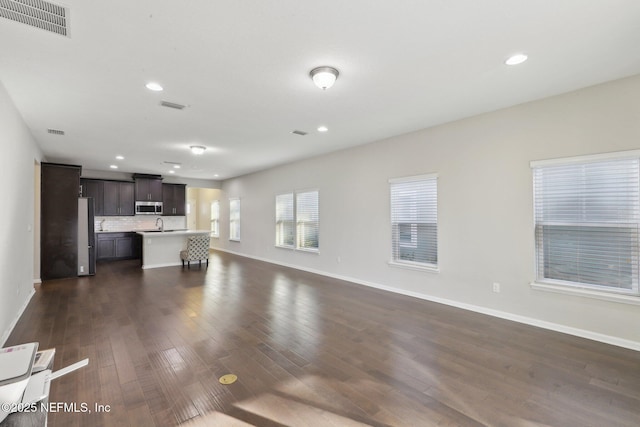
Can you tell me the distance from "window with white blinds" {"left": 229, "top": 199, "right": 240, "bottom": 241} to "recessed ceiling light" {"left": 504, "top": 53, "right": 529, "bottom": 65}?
8918 mm

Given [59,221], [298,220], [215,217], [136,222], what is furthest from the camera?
[215,217]

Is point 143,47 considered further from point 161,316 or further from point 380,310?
point 380,310

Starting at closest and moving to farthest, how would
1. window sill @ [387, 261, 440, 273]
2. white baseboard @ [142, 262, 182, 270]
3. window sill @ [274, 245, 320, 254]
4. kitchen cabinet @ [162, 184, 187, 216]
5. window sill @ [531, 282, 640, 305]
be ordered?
window sill @ [531, 282, 640, 305], window sill @ [387, 261, 440, 273], window sill @ [274, 245, 320, 254], white baseboard @ [142, 262, 182, 270], kitchen cabinet @ [162, 184, 187, 216]

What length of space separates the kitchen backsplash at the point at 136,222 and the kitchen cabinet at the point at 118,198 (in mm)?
351

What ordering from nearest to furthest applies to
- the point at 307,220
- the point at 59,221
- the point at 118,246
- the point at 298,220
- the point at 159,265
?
the point at 59,221 < the point at 307,220 < the point at 298,220 < the point at 159,265 < the point at 118,246

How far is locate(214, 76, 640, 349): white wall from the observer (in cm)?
326

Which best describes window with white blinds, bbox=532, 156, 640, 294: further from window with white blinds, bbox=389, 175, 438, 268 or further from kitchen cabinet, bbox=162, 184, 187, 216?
kitchen cabinet, bbox=162, 184, 187, 216

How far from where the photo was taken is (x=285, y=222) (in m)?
8.22

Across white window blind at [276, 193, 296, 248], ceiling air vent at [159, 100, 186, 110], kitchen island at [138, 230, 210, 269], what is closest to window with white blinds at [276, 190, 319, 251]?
white window blind at [276, 193, 296, 248]

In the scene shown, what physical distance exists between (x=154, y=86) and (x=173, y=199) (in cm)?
770

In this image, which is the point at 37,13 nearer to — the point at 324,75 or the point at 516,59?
the point at 324,75

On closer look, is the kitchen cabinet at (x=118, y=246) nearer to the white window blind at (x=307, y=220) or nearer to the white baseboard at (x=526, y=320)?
the white window blind at (x=307, y=220)

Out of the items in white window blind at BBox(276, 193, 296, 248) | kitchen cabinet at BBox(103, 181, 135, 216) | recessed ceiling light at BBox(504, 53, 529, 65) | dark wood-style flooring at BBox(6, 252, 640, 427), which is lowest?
dark wood-style flooring at BBox(6, 252, 640, 427)

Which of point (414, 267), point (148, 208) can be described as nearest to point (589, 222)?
point (414, 267)
